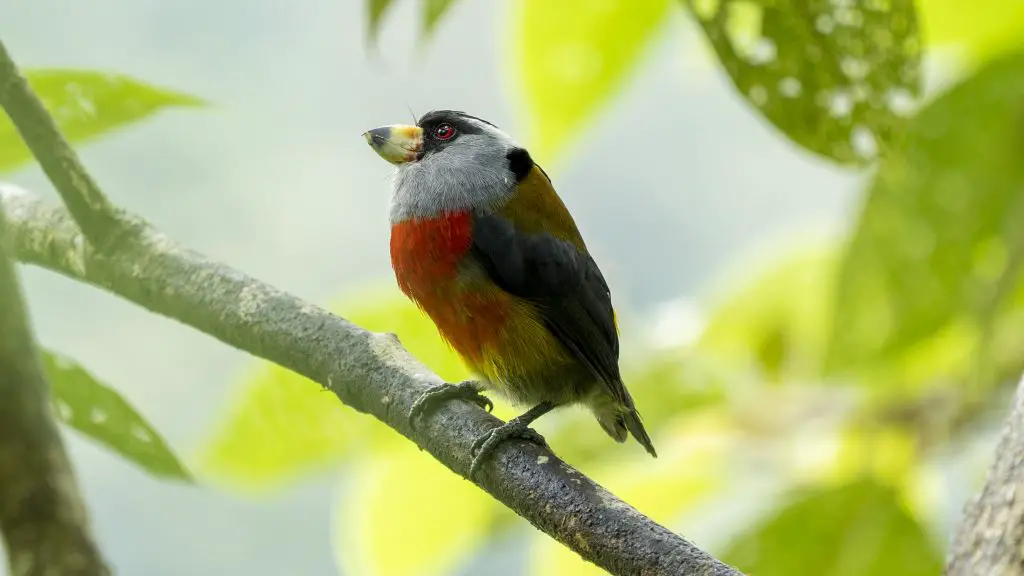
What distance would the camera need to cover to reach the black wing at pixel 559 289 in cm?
124

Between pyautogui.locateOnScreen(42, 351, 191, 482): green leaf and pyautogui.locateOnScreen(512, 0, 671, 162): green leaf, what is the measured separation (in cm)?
76

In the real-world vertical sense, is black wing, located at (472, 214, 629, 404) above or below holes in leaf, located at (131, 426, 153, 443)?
above

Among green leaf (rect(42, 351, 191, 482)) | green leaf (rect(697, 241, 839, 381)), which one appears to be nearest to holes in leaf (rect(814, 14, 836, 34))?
green leaf (rect(42, 351, 191, 482))

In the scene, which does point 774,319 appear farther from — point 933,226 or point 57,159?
point 57,159

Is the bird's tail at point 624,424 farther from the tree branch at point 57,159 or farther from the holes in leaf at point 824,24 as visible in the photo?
the tree branch at point 57,159

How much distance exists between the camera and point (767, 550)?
1254 mm

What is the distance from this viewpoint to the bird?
1245mm

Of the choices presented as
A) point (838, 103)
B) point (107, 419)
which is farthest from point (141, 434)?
point (838, 103)

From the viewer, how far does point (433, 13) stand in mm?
920

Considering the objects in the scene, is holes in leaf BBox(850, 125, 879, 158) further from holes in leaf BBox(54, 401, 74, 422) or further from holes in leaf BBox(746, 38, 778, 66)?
holes in leaf BBox(54, 401, 74, 422)

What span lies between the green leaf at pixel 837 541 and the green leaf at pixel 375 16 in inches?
27.5

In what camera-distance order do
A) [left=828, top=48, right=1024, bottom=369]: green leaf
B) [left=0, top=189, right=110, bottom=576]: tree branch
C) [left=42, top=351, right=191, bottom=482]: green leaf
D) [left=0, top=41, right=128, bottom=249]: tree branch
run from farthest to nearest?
[left=828, top=48, right=1024, bottom=369]: green leaf, [left=0, top=41, right=128, bottom=249]: tree branch, [left=42, top=351, right=191, bottom=482]: green leaf, [left=0, top=189, right=110, bottom=576]: tree branch

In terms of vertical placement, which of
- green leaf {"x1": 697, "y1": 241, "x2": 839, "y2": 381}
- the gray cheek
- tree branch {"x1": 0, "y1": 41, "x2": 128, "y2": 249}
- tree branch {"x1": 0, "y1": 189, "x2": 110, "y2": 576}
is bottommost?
tree branch {"x1": 0, "y1": 189, "x2": 110, "y2": 576}

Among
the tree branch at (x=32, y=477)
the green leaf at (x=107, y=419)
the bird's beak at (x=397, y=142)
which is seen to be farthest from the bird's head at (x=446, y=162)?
the tree branch at (x=32, y=477)
